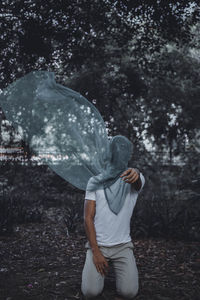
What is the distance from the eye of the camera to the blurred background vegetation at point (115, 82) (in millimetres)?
6445

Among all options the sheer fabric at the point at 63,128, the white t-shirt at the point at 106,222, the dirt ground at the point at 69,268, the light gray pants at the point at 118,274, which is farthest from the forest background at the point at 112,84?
the light gray pants at the point at 118,274

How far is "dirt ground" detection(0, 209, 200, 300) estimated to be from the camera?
350cm

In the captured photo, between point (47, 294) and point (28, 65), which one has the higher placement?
point (28, 65)

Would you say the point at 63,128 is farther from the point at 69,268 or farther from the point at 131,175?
the point at 69,268

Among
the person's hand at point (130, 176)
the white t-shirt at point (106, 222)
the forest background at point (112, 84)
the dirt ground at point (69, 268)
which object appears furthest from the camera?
the forest background at point (112, 84)

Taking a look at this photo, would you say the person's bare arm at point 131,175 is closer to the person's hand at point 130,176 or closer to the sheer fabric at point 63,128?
the person's hand at point 130,176

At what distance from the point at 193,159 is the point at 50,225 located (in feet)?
14.7

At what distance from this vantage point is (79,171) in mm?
3352

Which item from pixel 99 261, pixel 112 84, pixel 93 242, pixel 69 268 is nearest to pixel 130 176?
pixel 93 242

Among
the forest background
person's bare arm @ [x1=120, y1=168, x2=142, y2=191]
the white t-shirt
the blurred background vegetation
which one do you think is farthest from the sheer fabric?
the blurred background vegetation

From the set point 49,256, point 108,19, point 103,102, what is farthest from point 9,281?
point 103,102

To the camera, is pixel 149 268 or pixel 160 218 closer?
pixel 149 268

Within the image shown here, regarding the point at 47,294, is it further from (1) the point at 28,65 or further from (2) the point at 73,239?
(1) the point at 28,65

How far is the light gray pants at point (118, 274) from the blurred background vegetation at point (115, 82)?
2.61 meters
